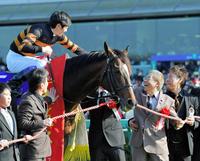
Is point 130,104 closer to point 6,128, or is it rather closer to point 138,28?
point 6,128

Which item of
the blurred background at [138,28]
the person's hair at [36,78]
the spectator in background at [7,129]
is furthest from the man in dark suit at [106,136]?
the blurred background at [138,28]

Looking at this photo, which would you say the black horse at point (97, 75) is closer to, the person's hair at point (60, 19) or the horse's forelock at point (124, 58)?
the horse's forelock at point (124, 58)

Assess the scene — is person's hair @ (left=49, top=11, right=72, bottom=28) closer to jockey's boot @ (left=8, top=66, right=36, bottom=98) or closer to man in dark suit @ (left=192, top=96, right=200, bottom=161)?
jockey's boot @ (left=8, top=66, right=36, bottom=98)

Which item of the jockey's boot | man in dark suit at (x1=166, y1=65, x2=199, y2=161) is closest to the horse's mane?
the jockey's boot

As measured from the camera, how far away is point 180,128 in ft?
19.0

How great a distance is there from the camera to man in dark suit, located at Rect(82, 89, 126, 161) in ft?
19.2

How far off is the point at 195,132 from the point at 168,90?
25.3 inches

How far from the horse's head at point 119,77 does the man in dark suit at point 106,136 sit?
590 mm

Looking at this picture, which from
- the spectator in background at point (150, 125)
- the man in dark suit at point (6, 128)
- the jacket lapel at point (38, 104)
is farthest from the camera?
the spectator in background at point (150, 125)

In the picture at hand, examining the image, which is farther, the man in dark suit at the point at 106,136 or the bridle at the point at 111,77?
the man in dark suit at the point at 106,136

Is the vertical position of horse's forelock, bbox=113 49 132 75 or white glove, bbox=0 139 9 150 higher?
horse's forelock, bbox=113 49 132 75

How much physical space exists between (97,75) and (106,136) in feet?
2.92

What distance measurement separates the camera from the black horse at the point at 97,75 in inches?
203

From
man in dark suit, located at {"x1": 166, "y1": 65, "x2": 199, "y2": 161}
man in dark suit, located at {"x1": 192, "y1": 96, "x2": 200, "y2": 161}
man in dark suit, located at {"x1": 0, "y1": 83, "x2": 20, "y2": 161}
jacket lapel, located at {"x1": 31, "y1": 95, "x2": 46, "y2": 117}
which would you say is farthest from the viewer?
man in dark suit, located at {"x1": 192, "y1": 96, "x2": 200, "y2": 161}
